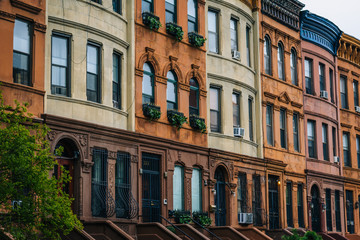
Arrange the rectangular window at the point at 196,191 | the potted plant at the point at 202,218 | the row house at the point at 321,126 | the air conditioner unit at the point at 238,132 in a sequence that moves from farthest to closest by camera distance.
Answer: the row house at the point at 321,126
the air conditioner unit at the point at 238,132
the rectangular window at the point at 196,191
the potted plant at the point at 202,218

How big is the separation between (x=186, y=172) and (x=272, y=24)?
38.1 ft

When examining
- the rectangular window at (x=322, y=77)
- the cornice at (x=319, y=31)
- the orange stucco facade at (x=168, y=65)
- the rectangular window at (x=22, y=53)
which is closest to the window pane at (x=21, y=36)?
the rectangular window at (x=22, y=53)

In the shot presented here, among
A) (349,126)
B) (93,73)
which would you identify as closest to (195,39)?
(93,73)

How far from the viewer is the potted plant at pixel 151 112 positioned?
1082 inches

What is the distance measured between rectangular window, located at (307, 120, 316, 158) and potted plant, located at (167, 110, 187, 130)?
1316 cm

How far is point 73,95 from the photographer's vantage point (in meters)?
24.2

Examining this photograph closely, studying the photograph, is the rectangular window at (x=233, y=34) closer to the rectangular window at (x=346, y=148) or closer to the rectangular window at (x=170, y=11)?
the rectangular window at (x=170, y=11)

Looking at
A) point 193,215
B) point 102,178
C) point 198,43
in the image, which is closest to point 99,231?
point 102,178

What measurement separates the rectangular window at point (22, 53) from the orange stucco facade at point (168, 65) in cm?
562

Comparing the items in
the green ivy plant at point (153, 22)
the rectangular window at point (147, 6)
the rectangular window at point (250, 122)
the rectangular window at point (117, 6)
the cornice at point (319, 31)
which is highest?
the cornice at point (319, 31)

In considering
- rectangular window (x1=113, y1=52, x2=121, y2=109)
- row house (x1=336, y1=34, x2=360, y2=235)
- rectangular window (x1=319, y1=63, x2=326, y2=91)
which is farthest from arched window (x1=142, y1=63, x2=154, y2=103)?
row house (x1=336, y1=34, x2=360, y2=235)

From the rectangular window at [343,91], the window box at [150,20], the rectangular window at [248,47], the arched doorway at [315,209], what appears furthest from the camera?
the rectangular window at [343,91]

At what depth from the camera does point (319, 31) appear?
136ft

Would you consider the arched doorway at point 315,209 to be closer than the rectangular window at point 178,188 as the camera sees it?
No
